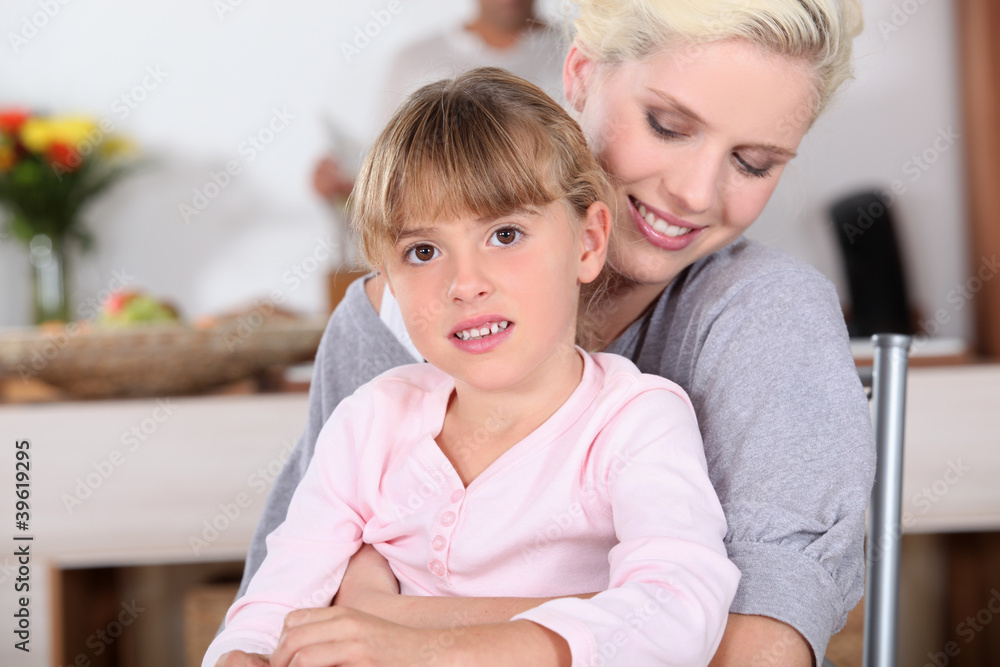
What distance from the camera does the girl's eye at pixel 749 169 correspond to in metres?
1.01

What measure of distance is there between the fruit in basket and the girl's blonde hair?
144 centimetres

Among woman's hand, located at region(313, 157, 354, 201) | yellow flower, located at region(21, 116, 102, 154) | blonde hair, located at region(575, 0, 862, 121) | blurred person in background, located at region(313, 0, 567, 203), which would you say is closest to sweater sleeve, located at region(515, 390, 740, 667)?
blonde hair, located at region(575, 0, 862, 121)

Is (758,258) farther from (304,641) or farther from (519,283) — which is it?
(304,641)

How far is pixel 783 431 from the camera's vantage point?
2.80 feet

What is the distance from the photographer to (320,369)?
1229mm

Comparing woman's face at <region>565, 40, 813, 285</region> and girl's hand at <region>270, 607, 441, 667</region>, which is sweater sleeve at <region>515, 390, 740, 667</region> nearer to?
girl's hand at <region>270, 607, 441, 667</region>

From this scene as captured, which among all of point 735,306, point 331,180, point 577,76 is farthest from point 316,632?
point 331,180

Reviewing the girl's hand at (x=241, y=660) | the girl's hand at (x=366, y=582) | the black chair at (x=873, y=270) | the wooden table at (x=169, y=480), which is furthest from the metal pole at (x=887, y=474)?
the black chair at (x=873, y=270)

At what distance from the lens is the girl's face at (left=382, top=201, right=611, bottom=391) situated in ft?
2.76

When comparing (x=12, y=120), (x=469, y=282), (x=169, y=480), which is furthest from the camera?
(x=12, y=120)

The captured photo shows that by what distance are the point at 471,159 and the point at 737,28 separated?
324 mm

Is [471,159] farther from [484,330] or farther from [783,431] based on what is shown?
[783,431]

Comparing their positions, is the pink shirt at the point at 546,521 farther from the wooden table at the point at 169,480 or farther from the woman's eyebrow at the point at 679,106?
the wooden table at the point at 169,480

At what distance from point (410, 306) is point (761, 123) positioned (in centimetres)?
42
